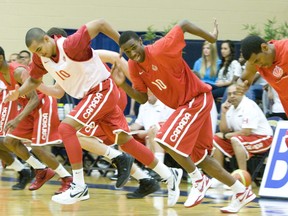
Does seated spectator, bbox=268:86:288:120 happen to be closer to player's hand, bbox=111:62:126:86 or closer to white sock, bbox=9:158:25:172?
white sock, bbox=9:158:25:172

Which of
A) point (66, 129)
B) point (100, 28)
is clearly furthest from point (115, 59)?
point (66, 129)

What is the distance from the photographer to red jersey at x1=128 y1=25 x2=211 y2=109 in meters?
6.79

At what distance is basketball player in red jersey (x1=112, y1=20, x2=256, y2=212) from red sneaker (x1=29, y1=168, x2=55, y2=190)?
222 cm

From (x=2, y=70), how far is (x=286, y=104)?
357 centimetres

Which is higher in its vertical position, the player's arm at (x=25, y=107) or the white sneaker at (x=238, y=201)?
the player's arm at (x=25, y=107)

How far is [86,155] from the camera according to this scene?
39.3 feet

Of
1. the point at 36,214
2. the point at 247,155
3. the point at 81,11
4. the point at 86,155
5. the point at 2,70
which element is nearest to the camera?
the point at 36,214

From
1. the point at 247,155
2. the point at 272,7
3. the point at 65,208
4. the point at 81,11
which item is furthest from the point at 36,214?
the point at 272,7

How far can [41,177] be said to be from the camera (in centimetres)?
877

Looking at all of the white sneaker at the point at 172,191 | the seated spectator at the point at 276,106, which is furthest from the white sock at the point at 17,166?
the seated spectator at the point at 276,106

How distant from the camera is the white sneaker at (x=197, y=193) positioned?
693 cm

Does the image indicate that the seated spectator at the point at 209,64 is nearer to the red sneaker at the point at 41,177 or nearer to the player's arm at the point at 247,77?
the red sneaker at the point at 41,177

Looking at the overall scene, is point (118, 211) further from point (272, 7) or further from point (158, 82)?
point (272, 7)

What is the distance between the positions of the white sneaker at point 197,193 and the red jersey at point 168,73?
75 cm
